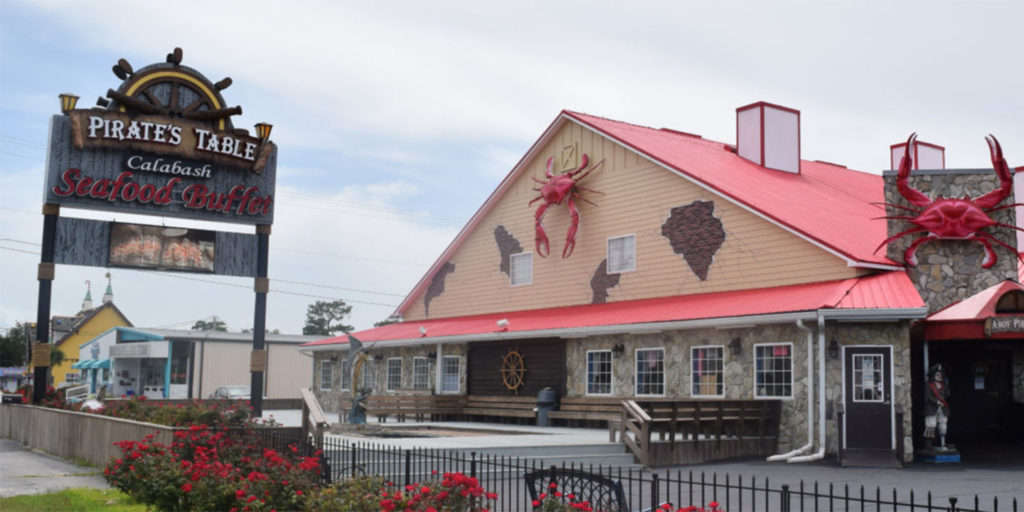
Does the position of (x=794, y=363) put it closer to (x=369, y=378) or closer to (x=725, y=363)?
(x=725, y=363)

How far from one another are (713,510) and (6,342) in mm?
97049

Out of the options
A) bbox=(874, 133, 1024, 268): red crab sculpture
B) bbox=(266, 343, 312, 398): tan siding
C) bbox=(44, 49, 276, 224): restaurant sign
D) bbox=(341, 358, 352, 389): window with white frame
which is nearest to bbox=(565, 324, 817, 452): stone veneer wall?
bbox=(874, 133, 1024, 268): red crab sculpture

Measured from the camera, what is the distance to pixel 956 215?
823 inches

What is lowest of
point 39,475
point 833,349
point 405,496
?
point 39,475

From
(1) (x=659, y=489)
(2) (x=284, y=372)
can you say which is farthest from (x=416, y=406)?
(2) (x=284, y=372)

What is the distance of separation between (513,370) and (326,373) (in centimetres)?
1126

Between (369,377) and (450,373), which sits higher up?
(450,373)

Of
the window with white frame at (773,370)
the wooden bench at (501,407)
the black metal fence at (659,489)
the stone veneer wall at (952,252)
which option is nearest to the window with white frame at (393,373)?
the wooden bench at (501,407)

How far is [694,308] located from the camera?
2375 cm

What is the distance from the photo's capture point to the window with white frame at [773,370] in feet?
70.9

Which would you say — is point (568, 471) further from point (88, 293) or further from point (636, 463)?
point (88, 293)

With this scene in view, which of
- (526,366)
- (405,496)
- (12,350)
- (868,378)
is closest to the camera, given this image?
(405,496)

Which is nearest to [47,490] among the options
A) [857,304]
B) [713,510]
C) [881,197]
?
[713,510]

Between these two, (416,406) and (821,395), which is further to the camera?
(416,406)
